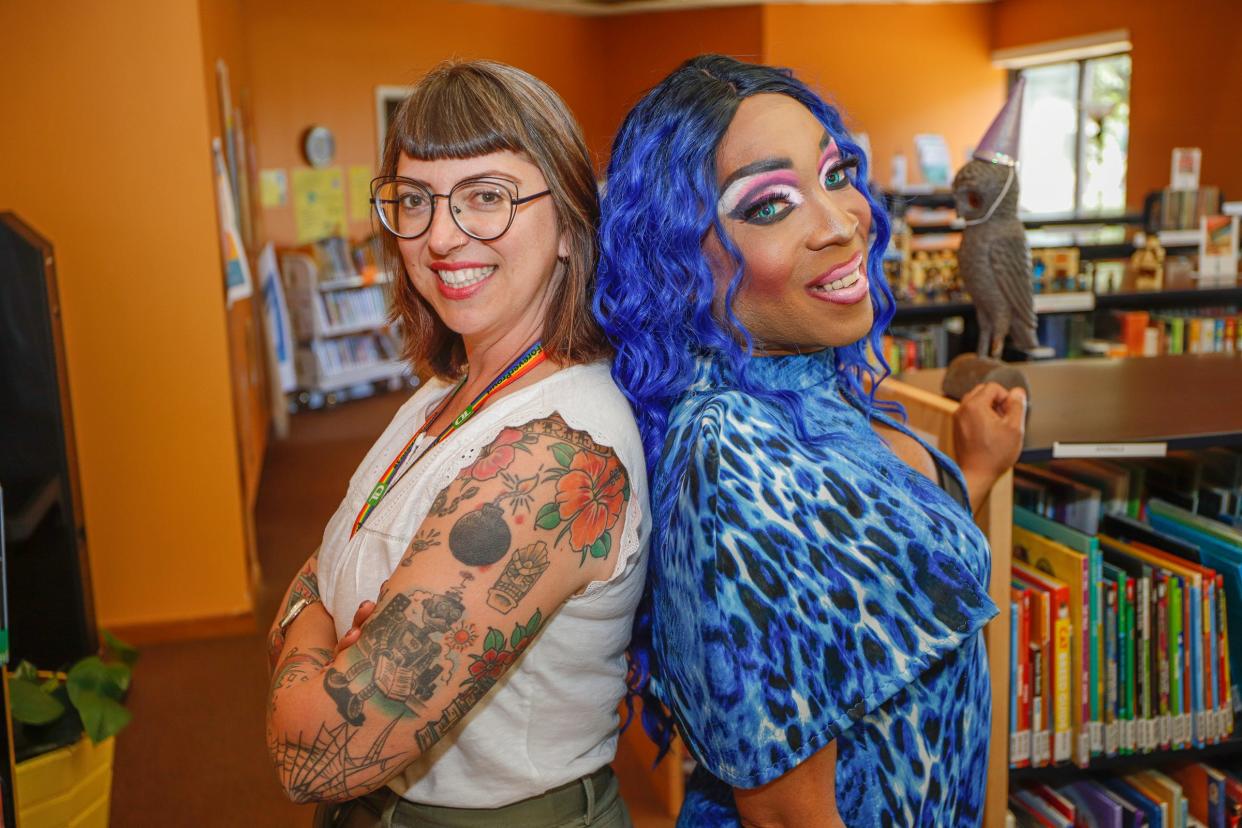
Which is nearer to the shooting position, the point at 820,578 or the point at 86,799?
the point at 820,578

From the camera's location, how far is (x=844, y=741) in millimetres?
1129

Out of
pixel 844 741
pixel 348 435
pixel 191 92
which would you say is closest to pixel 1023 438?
pixel 844 741

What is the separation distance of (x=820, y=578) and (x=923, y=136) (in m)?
10.3

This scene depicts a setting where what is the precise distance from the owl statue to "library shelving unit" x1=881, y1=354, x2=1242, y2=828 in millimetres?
183

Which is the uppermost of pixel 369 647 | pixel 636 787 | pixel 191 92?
pixel 191 92

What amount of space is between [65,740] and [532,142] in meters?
1.52

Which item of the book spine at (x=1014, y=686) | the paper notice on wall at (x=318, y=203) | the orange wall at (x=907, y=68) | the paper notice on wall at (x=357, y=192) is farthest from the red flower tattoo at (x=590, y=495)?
the orange wall at (x=907, y=68)

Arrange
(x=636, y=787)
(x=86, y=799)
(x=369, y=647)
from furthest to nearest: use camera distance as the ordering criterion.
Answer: (x=636, y=787) → (x=86, y=799) → (x=369, y=647)

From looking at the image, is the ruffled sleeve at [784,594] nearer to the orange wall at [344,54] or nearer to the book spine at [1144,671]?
the book spine at [1144,671]

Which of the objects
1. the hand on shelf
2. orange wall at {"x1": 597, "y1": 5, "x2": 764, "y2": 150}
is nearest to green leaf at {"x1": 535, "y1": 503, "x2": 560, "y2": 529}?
the hand on shelf

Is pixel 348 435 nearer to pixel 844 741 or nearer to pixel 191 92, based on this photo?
pixel 191 92

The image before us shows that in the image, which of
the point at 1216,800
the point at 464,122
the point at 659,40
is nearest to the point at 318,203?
the point at 659,40

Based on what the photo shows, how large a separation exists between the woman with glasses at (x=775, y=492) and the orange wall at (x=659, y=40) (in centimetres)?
912

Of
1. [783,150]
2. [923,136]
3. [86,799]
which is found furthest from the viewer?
[923,136]
